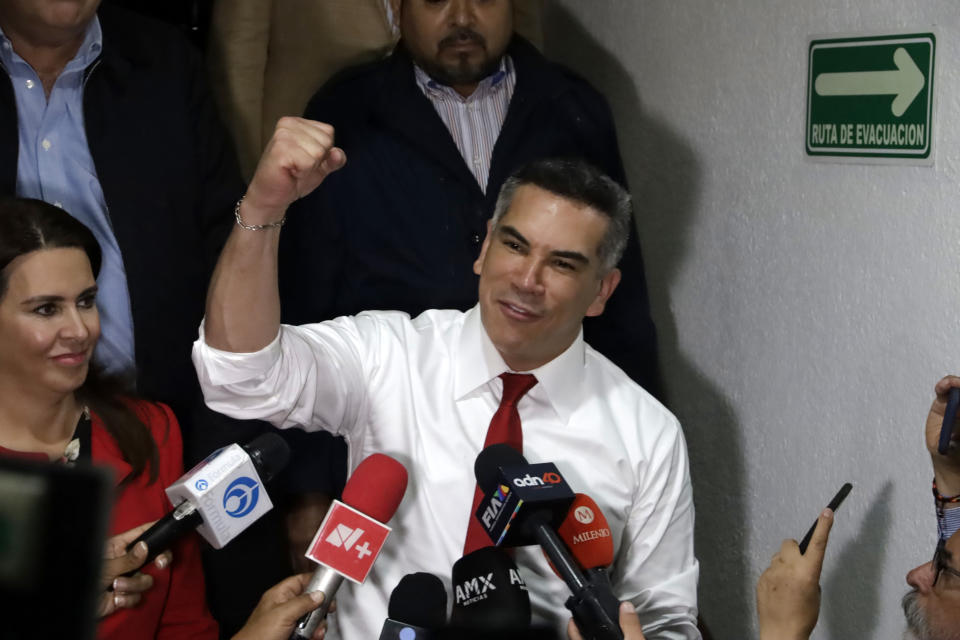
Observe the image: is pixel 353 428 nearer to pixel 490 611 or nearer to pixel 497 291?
pixel 497 291

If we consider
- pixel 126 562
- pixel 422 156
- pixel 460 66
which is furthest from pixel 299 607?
pixel 460 66

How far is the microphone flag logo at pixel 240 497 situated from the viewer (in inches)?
58.3

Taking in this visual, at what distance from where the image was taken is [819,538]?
1680 millimetres

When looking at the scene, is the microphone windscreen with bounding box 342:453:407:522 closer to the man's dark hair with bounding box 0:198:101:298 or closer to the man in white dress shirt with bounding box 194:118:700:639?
the man in white dress shirt with bounding box 194:118:700:639

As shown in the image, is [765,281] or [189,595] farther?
[765,281]

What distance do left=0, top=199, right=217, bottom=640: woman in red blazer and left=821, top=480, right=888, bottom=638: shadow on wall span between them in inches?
48.3

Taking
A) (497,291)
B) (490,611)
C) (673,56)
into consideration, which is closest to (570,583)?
(490,611)

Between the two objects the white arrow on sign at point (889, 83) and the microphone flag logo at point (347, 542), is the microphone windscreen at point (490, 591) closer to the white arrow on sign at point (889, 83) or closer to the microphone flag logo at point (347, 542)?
the microphone flag logo at point (347, 542)

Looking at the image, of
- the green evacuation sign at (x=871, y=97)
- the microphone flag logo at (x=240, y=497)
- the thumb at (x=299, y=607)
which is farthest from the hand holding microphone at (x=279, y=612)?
the green evacuation sign at (x=871, y=97)

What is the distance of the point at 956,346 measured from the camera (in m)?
2.05

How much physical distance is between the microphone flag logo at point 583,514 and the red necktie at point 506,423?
Result: 0.88 ft

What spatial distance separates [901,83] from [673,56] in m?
0.73

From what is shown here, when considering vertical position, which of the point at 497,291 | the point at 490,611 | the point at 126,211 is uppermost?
the point at 126,211

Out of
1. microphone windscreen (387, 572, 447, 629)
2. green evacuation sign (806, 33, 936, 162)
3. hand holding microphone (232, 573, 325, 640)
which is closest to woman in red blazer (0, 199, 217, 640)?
hand holding microphone (232, 573, 325, 640)
